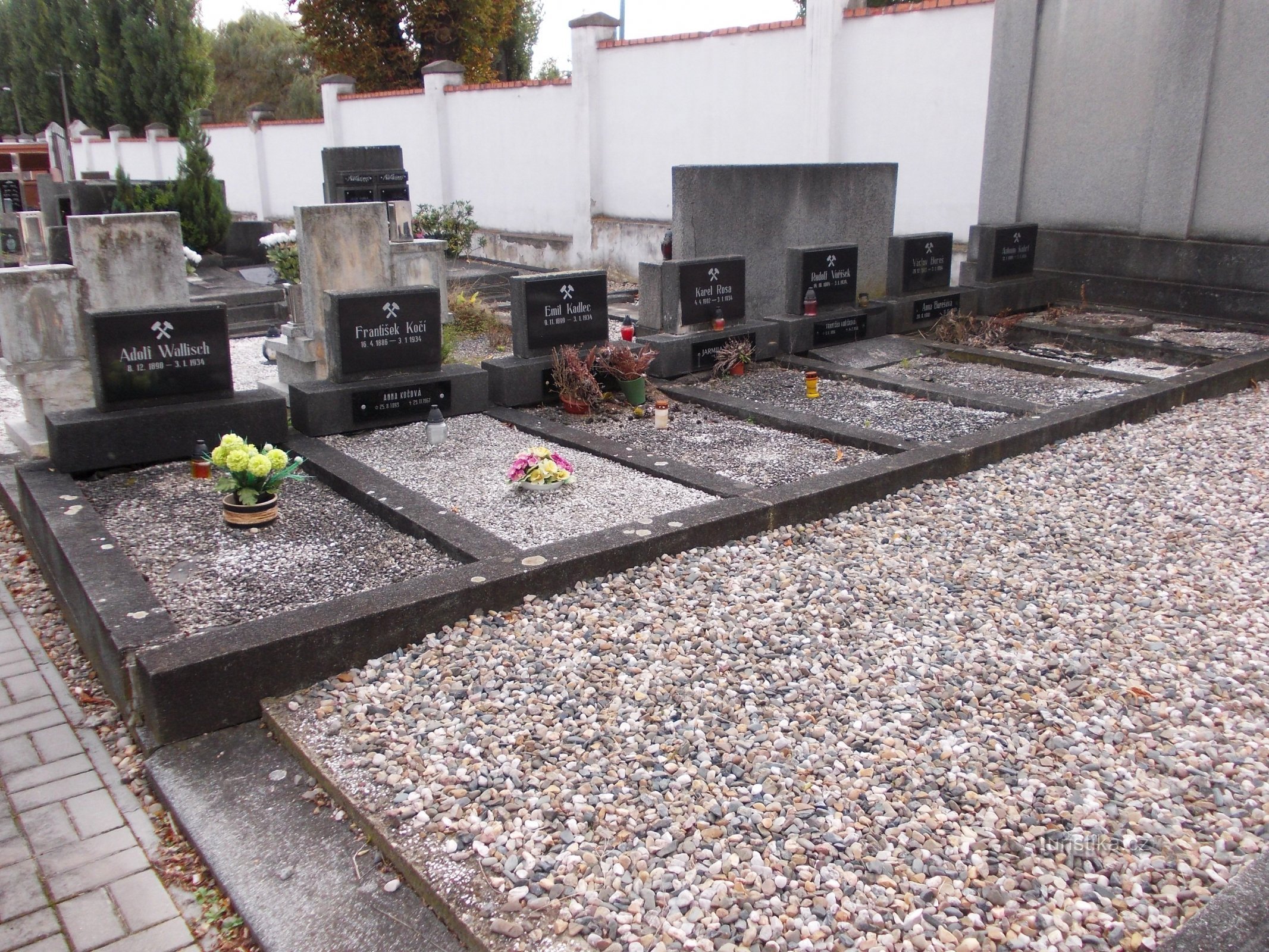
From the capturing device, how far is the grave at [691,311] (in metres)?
7.89

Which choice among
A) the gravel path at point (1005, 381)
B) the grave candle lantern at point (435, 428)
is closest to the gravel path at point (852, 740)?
the grave candle lantern at point (435, 428)

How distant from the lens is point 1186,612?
13.4 ft

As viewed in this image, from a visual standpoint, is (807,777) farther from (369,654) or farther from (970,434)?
(970,434)

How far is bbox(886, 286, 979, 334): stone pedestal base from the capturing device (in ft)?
31.1

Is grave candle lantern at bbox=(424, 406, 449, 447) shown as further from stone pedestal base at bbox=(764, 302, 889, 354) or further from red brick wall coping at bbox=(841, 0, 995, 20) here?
red brick wall coping at bbox=(841, 0, 995, 20)

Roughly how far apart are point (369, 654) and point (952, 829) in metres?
2.08

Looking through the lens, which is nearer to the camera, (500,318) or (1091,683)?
(1091,683)

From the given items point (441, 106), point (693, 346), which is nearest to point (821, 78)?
point (693, 346)

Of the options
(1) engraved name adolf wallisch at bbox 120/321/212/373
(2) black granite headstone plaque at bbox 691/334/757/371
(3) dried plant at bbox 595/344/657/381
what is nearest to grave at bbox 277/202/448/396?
(3) dried plant at bbox 595/344/657/381

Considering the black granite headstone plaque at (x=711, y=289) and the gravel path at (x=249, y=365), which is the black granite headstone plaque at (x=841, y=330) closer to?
the black granite headstone plaque at (x=711, y=289)

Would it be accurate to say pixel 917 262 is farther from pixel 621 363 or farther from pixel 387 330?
pixel 387 330

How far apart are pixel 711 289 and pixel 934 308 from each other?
2766 millimetres

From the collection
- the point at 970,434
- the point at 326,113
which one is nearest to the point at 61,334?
the point at 970,434

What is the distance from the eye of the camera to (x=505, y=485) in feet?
18.4
